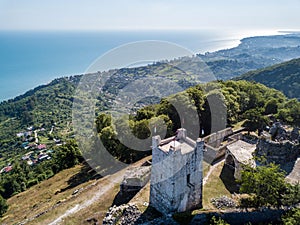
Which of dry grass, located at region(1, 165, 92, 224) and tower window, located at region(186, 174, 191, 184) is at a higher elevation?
tower window, located at region(186, 174, 191, 184)

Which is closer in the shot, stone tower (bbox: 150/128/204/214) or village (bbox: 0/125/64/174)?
stone tower (bbox: 150/128/204/214)

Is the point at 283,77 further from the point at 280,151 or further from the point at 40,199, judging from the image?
the point at 40,199

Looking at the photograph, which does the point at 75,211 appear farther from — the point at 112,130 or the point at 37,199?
the point at 112,130

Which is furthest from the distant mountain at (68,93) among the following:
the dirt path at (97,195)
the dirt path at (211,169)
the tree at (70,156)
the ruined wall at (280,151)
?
the ruined wall at (280,151)

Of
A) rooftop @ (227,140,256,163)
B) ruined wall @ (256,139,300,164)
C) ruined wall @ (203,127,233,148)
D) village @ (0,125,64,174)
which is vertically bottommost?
village @ (0,125,64,174)

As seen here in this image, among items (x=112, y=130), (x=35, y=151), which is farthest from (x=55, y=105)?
(x=112, y=130)

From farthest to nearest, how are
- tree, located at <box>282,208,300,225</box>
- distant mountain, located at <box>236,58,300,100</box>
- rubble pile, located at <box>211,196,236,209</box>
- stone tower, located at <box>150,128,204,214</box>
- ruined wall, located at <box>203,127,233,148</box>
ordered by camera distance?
distant mountain, located at <box>236,58,300,100</box> → ruined wall, located at <box>203,127,233,148</box> → rubble pile, located at <box>211,196,236,209</box> → stone tower, located at <box>150,128,204,214</box> → tree, located at <box>282,208,300,225</box>

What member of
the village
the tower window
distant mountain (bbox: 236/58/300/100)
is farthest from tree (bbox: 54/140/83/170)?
distant mountain (bbox: 236/58/300/100)

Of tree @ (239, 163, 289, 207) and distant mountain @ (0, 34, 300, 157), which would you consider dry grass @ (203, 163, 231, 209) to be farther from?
distant mountain @ (0, 34, 300, 157)
